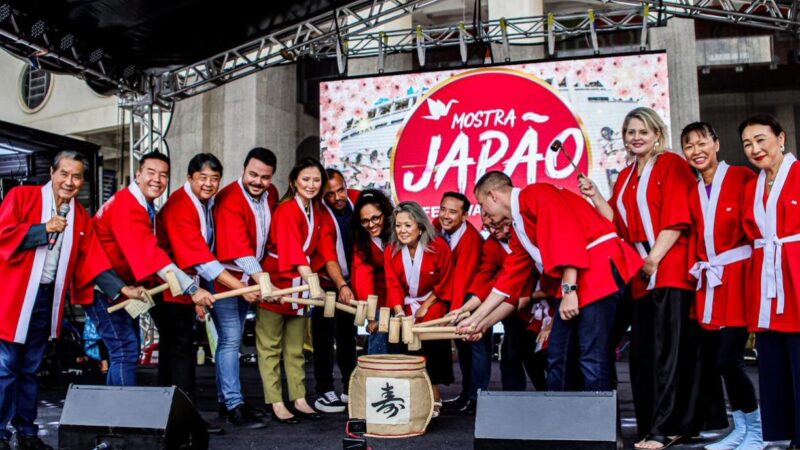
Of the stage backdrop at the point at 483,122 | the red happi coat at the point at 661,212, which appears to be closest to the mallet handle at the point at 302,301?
the red happi coat at the point at 661,212

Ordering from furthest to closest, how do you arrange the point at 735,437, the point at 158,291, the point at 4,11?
the point at 4,11 → the point at 158,291 → the point at 735,437

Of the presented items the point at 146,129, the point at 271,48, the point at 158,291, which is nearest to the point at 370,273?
the point at 158,291

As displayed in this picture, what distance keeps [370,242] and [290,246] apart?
65 cm

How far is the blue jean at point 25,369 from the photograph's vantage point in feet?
11.3

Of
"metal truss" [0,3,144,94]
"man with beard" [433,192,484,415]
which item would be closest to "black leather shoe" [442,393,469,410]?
"man with beard" [433,192,484,415]

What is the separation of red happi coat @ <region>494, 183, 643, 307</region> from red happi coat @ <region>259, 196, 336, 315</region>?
136cm

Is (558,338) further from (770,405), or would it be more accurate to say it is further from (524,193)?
(770,405)

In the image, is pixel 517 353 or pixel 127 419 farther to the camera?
pixel 517 353

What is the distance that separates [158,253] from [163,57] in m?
3.66

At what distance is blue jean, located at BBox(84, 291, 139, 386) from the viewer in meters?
3.61

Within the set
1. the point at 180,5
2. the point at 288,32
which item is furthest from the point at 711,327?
the point at 288,32

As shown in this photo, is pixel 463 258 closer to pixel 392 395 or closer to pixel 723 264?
pixel 392 395

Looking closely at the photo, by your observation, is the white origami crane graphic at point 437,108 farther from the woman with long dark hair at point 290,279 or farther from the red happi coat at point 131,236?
the red happi coat at point 131,236

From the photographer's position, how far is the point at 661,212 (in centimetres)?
335
